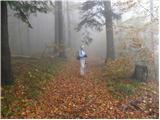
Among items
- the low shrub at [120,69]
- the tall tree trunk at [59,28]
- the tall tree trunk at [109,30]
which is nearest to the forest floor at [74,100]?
the low shrub at [120,69]

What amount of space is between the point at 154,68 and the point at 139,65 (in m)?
0.80

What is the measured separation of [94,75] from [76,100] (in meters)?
4.12

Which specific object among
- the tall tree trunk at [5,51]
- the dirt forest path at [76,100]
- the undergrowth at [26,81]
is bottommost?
the dirt forest path at [76,100]

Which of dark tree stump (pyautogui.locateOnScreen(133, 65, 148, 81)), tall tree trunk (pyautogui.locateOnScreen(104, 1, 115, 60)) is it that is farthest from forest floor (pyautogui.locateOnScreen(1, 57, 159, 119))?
tall tree trunk (pyautogui.locateOnScreen(104, 1, 115, 60))

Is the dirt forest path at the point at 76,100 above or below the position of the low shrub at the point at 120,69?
below

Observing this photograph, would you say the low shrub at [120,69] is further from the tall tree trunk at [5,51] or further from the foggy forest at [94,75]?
the tall tree trunk at [5,51]

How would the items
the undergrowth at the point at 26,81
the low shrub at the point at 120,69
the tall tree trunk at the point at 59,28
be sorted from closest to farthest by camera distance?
the undergrowth at the point at 26,81
the low shrub at the point at 120,69
the tall tree trunk at the point at 59,28

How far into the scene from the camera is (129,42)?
51.1 feet

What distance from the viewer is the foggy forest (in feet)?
34.1

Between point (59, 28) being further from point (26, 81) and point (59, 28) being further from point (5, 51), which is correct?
point (5, 51)

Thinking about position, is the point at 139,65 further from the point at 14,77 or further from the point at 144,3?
the point at 14,77

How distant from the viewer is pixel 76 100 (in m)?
11.3

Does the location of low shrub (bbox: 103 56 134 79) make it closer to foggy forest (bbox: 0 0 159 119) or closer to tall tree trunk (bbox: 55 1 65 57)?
foggy forest (bbox: 0 0 159 119)

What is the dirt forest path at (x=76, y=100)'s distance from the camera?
10.1m
